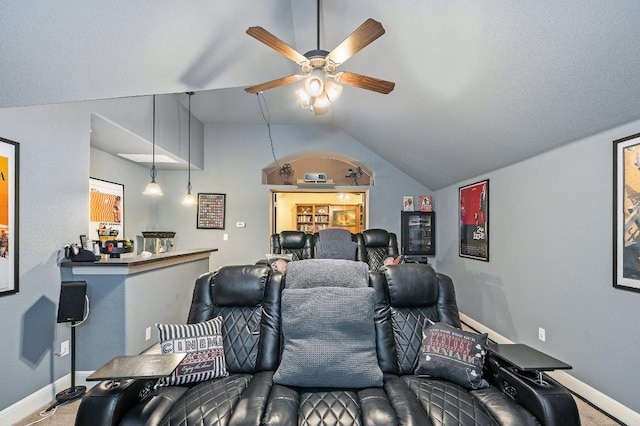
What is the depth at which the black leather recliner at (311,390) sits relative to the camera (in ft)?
4.66

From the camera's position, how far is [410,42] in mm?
2826

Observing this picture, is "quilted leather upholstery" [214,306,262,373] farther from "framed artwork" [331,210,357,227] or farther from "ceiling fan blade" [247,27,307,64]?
"framed artwork" [331,210,357,227]

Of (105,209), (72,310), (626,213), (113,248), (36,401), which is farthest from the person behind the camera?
(105,209)

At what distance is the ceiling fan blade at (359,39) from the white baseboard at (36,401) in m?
3.17

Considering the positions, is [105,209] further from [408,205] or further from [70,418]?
[408,205]

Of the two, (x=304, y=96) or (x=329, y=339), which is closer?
(x=329, y=339)

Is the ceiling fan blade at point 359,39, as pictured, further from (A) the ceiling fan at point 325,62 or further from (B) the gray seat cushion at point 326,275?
(B) the gray seat cushion at point 326,275

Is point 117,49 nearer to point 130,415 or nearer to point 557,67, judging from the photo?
point 130,415

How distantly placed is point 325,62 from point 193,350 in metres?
2.33

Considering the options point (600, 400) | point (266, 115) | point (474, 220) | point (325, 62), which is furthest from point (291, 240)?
point (600, 400)

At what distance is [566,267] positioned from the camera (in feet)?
9.38

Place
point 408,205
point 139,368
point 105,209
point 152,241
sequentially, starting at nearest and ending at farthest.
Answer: point 139,368, point 105,209, point 152,241, point 408,205

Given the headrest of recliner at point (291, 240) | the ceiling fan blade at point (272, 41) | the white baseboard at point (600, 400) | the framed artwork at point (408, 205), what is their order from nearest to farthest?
the white baseboard at point (600, 400)
the ceiling fan blade at point (272, 41)
the headrest of recliner at point (291, 240)
the framed artwork at point (408, 205)

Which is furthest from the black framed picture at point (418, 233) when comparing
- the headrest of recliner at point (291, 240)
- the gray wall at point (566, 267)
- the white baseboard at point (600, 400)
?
the white baseboard at point (600, 400)
